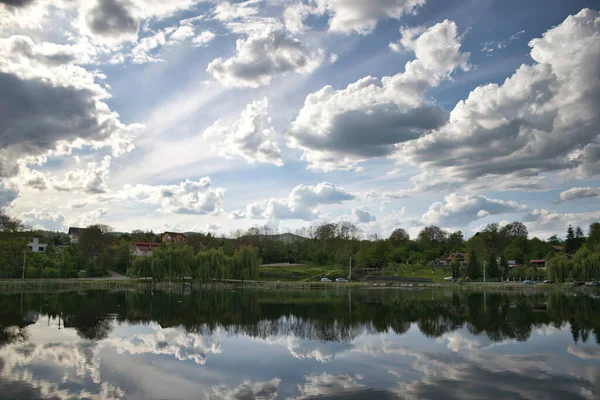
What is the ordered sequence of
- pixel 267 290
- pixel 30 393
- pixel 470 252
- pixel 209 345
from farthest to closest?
1. pixel 470 252
2. pixel 267 290
3. pixel 209 345
4. pixel 30 393

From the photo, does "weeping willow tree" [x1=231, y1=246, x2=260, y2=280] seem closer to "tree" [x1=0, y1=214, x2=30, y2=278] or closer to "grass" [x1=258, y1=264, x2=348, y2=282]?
"grass" [x1=258, y1=264, x2=348, y2=282]

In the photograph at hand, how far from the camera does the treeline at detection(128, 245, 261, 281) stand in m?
78.8

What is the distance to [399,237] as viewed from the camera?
5605 inches

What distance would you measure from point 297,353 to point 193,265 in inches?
2292

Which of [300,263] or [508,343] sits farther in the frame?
[300,263]

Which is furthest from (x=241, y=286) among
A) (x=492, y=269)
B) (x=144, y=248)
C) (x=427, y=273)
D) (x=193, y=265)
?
(x=144, y=248)

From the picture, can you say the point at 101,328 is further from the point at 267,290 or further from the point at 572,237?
the point at 572,237

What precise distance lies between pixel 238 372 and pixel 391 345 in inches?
415

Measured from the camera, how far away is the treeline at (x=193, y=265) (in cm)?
7881

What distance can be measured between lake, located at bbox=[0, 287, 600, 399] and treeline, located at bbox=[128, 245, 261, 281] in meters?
34.1

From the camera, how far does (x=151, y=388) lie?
18.6m

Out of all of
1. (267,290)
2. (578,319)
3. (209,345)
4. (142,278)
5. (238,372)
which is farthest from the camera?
(142,278)

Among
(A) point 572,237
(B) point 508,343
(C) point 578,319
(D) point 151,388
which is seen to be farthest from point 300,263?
(D) point 151,388

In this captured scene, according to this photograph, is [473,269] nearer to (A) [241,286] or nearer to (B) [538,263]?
(B) [538,263]
